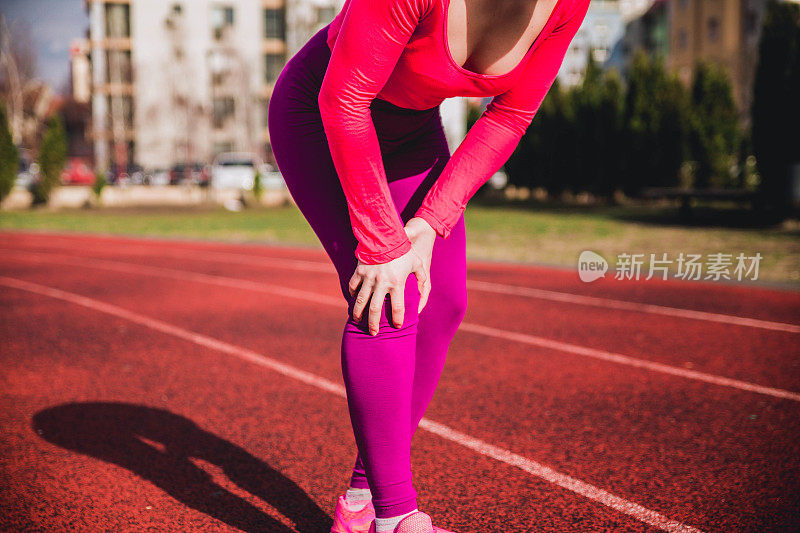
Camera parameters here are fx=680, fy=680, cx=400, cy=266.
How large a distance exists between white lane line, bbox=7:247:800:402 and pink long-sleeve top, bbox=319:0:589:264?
299 cm

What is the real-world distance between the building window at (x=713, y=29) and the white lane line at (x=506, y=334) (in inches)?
1745

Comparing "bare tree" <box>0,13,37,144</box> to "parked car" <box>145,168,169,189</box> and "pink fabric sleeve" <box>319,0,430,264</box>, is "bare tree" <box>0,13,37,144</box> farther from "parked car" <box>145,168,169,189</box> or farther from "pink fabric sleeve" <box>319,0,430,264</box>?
"pink fabric sleeve" <box>319,0,430,264</box>

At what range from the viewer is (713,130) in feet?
60.1

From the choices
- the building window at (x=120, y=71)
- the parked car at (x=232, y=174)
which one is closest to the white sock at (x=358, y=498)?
the parked car at (x=232, y=174)

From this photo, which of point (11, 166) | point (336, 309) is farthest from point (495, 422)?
point (11, 166)

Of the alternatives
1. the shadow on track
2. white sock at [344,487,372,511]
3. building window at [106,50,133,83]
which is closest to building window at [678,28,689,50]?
building window at [106,50,133,83]

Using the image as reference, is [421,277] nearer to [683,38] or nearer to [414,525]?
[414,525]

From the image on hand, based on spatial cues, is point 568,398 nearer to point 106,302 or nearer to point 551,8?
point 551,8

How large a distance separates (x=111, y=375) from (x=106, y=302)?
290cm

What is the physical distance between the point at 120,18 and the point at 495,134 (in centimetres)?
5119

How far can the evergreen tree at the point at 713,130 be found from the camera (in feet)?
60.1

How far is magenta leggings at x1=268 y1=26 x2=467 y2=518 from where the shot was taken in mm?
1605

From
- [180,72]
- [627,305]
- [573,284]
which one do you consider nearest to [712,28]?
[180,72]

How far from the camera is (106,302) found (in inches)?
272
